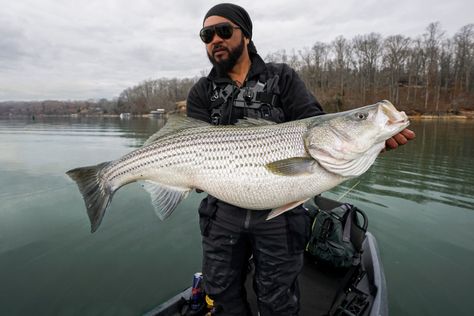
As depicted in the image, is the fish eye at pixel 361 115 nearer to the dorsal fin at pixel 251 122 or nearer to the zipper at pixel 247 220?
the dorsal fin at pixel 251 122

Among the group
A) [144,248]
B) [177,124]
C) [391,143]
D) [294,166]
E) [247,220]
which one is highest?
[177,124]

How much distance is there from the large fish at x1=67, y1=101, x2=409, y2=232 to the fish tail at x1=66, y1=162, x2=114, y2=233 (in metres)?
0.08

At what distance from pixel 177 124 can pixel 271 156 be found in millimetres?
1166

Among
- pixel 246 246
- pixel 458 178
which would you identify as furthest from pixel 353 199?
pixel 246 246

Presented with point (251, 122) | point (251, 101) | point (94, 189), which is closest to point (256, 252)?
point (251, 122)

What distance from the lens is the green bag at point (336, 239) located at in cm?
411

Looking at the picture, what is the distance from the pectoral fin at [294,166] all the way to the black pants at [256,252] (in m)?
0.45

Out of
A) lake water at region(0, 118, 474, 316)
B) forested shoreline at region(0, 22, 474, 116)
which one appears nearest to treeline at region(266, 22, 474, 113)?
forested shoreline at region(0, 22, 474, 116)

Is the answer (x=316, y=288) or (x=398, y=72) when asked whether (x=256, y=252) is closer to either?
(x=316, y=288)

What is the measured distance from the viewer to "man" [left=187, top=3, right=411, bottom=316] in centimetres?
274

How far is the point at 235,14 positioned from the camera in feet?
10.0

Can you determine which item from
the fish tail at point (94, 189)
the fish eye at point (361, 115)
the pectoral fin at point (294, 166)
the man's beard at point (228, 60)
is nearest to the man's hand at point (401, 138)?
the fish eye at point (361, 115)

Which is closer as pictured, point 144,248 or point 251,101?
point 251,101

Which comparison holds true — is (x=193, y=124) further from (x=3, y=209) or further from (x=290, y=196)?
(x=3, y=209)
